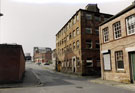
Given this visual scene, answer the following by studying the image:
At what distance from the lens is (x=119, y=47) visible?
1505cm

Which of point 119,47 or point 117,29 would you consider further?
point 117,29

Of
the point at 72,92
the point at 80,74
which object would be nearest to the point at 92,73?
the point at 80,74

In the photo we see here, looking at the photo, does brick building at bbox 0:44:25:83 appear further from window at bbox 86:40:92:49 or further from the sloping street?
window at bbox 86:40:92:49

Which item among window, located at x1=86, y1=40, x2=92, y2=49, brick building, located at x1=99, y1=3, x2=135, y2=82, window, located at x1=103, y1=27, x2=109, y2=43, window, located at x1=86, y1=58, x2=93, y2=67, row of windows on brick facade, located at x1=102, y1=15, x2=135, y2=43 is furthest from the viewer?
window, located at x1=86, y1=40, x2=92, y2=49

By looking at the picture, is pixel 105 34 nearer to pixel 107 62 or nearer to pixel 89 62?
pixel 107 62

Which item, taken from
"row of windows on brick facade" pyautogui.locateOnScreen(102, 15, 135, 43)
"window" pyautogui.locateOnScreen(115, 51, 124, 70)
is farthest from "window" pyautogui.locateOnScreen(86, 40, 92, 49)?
"window" pyautogui.locateOnScreen(115, 51, 124, 70)

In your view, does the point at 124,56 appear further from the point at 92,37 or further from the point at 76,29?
the point at 76,29

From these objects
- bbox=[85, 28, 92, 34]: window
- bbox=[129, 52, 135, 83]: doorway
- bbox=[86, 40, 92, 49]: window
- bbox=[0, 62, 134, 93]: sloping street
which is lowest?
bbox=[0, 62, 134, 93]: sloping street

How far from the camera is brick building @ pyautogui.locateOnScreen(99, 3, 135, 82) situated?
44.3 feet

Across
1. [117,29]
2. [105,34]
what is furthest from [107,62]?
[117,29]

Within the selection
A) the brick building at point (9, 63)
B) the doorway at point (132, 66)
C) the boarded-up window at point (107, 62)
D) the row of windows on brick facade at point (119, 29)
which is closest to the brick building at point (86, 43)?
the boarded-up window at point (107, 62)

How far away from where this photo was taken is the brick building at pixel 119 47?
13516mm

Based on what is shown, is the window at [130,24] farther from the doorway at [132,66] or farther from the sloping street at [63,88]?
the sloping street at [63,88]

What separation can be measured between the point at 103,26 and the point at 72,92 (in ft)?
40.1
